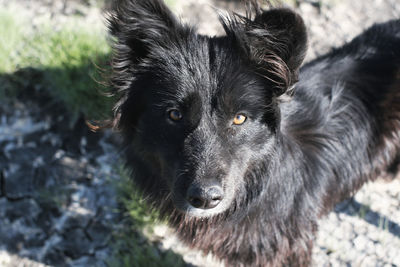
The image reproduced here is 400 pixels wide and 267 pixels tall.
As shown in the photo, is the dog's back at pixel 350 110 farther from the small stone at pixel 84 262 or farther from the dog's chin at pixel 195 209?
the small stone at pixel 84 262

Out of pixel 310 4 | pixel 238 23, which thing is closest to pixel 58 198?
pixel 238 23

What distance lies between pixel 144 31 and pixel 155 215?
160 centimetres

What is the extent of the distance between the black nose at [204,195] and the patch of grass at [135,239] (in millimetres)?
1007

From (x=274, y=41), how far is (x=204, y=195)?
871mm

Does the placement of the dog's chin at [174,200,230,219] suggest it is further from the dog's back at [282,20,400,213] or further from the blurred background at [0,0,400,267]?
the blurred background at [0,0,400,267]

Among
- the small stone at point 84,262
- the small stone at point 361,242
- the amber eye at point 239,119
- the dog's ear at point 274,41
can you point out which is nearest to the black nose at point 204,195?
the amber eye at point 239,119

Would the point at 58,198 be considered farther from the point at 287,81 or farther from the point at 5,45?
the point at 287,81

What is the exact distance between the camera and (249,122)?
6.95 ft

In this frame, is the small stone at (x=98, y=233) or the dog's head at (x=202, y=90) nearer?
the dog's head at (x=202, y=90)

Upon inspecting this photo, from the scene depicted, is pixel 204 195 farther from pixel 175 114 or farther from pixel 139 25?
pixel 139 25

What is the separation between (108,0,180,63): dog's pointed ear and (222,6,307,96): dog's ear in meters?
0.34

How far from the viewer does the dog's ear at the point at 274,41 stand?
69.9 inches

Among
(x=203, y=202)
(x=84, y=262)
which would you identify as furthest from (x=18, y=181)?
(x=203, y=202)

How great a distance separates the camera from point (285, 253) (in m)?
2.60
